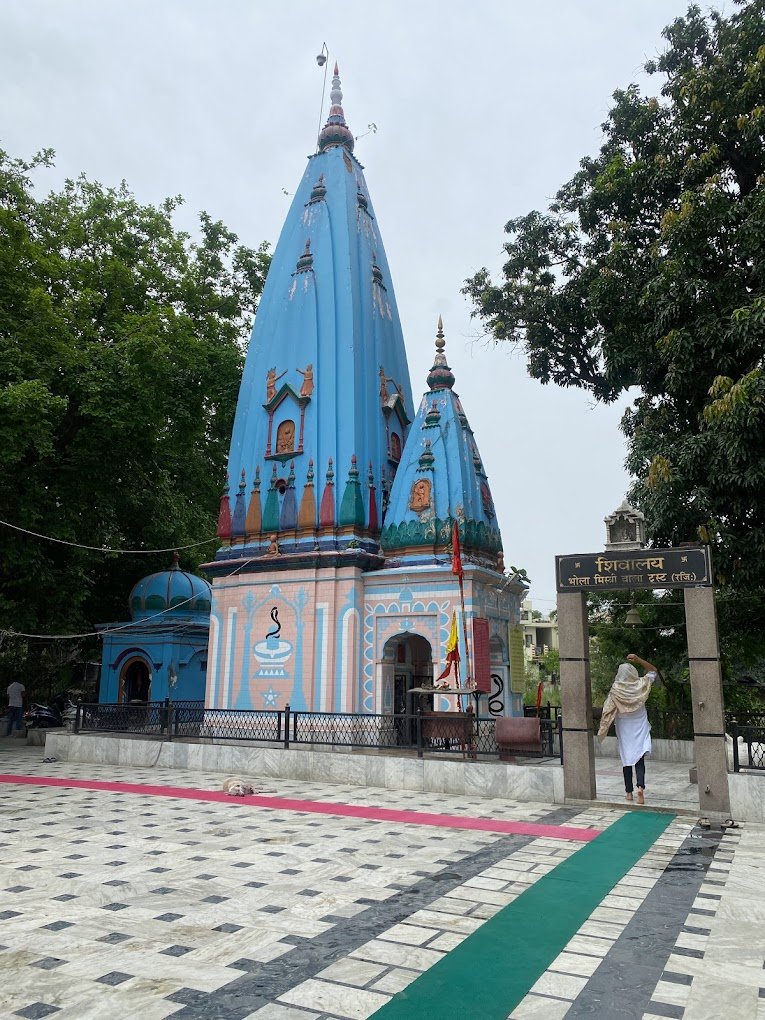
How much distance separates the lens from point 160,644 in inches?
807

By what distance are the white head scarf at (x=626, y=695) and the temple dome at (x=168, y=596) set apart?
13.3 metres

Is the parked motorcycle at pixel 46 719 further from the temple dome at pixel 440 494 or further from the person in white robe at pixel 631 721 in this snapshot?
the person in white robe at pixel 631 721

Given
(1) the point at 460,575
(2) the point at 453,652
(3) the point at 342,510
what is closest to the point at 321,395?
(3) the point at 342,510

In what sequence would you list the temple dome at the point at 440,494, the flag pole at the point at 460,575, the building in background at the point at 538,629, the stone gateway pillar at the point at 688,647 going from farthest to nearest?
the building in background at the point at 538,629 → the temple dome at the point at 440,494 → the flag pole at the point at 460,575 → the stone gateway pillar at the point at 688,647

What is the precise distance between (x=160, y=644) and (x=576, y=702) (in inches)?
515

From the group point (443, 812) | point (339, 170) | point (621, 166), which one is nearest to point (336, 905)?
point (443, 812)

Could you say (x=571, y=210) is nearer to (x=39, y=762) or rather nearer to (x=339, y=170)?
(x=339, y=170)

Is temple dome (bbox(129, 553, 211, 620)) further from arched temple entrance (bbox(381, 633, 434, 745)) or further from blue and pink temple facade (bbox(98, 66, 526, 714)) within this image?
arched temple entrance (bbox(381, 633, 434, 745))

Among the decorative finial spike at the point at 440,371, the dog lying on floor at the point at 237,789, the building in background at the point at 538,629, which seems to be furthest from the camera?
the building in background at the point at 538,629

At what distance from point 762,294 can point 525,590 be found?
8670 millimetres

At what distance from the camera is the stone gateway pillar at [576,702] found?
423 inches

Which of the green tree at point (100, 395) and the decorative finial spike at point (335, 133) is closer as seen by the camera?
the green tree at point (100, 395)

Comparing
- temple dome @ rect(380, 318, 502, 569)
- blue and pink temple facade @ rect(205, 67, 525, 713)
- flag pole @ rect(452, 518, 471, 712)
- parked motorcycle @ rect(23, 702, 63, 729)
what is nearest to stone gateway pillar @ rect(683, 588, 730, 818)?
flag pole @ rect(452, 518, 471, 712)

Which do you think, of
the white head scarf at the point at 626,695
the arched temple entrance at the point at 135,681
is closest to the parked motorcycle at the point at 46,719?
the arched temple entrance at the point at 135,681
